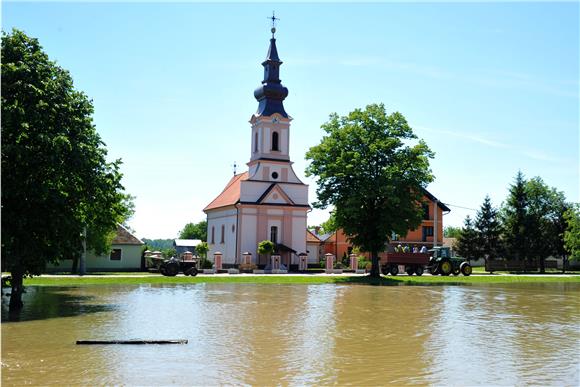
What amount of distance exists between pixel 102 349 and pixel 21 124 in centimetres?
815

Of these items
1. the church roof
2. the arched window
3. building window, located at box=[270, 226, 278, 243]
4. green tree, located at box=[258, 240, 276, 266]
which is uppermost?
the arched window

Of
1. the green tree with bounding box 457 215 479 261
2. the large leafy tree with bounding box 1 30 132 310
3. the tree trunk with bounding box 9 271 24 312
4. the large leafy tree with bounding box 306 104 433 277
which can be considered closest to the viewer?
the large leafy tree with bounding box 1 30 132 310

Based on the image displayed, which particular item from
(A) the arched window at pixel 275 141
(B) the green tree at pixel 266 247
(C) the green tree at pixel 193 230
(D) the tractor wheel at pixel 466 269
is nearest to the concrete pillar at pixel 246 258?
(B) the green tree at pixel 266 247

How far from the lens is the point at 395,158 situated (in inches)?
1548

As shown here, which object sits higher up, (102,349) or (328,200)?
(328,200)

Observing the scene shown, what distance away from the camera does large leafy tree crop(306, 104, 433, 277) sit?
3803 cm

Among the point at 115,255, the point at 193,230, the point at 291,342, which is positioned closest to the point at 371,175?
the point at 115,255

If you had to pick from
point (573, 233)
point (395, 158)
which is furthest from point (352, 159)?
point (573, 233)

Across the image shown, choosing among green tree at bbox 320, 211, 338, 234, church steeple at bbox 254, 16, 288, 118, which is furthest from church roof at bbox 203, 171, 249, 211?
green tree at bbox 320, 211, 338, 234

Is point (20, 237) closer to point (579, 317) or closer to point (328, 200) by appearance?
point (579, 317)

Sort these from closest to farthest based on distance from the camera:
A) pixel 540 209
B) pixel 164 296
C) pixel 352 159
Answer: pixel 164 296, pixel 352 159, pixel 540 209

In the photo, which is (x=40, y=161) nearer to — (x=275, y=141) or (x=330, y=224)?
(x=330, y=224)

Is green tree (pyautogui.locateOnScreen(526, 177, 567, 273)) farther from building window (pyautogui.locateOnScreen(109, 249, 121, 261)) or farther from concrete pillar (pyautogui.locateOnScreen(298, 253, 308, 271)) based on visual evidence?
building window (pyautogui.locateOnScreen(109, 249, 121, 261))

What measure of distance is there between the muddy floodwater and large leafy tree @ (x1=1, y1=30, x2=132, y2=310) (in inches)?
79.9
